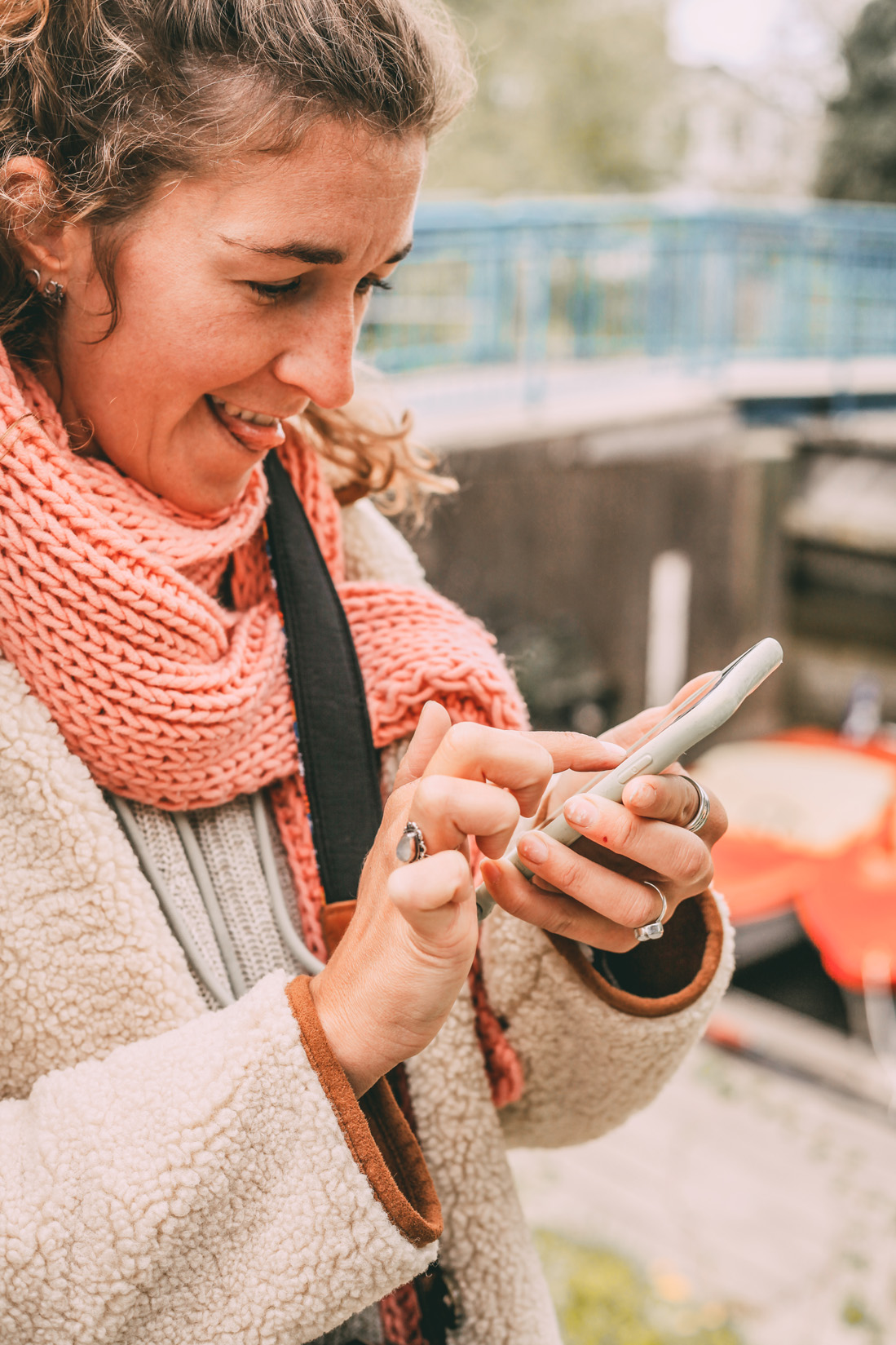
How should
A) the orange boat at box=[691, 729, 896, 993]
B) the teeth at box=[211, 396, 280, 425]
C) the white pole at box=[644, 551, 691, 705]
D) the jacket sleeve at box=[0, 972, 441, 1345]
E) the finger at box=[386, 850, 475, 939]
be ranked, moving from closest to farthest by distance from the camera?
the finger at box=[386, 850, 475, 939] < the jacket sleeve at box=[0, 972, 441, 1345] < the teeth at box=[211, 396, 280, 425] < the orange boat at box=[691, 729, 896, 993] < the white pole at box=[644, 551, 691, 705]

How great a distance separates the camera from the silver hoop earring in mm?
1078

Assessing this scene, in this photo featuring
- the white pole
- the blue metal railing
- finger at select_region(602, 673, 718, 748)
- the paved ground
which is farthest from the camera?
the white pole

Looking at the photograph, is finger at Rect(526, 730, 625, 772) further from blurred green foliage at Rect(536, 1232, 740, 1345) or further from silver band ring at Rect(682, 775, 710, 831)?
blurred green foliage at Rect(536, 1232, 740, 1345)

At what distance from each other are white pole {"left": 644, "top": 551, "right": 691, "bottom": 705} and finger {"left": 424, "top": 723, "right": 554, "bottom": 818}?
6496 millimetres

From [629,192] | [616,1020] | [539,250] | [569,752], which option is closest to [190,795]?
[569,752]

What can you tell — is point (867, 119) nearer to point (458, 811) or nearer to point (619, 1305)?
point (619, 1305)

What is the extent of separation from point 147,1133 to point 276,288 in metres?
0.78

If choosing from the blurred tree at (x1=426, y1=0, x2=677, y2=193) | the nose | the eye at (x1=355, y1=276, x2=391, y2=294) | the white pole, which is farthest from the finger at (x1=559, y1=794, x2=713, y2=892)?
the blurred tree at (x1=426, y1=0, x2=677, y2=193)

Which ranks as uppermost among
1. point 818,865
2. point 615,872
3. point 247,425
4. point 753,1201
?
point 247,425

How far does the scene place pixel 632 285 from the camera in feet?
25.7

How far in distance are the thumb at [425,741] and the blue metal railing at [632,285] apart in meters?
4.97

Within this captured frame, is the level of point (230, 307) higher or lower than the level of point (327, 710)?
higher

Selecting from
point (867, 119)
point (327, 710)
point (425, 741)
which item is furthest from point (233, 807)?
point (867, 119)

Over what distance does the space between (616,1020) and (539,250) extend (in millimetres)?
6318
